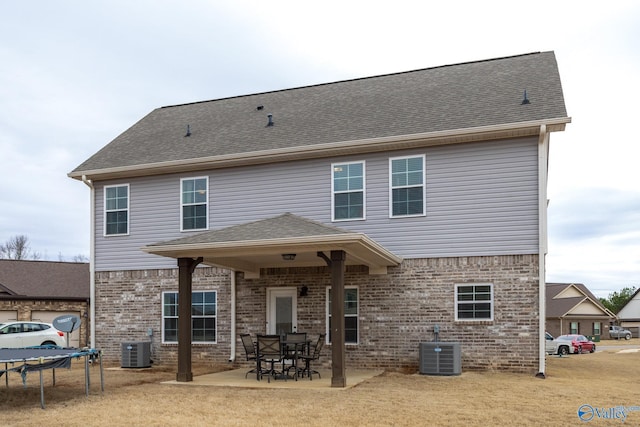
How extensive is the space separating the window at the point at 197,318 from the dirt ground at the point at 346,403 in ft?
9.32

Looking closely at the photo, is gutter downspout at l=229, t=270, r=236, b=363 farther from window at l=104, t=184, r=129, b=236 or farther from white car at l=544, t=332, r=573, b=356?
white car at l=544, t=332, r=573, b=356

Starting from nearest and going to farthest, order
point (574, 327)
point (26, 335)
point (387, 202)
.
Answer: point (387, 202), point (26, 335), point (574, 327)

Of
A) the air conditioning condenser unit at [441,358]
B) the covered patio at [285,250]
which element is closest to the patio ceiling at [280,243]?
the covered patio at [285,250]

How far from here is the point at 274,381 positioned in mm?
12641

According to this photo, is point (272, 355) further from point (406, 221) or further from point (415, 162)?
point (415, 162)

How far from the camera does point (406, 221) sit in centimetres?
1449

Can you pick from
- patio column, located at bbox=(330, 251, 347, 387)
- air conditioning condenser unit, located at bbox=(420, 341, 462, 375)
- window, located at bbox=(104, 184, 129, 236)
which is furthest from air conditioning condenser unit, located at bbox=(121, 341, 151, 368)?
air conditioning condenser unit, located at bbox=(420, 341, 462, 375)

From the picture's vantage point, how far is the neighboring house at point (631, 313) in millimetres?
59156

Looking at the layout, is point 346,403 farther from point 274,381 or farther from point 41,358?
point 41,358

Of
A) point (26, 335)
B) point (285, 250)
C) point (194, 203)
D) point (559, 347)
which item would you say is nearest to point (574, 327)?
point (559, 347)

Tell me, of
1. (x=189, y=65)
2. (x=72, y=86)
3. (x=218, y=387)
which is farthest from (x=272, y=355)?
(x=72, y=86)

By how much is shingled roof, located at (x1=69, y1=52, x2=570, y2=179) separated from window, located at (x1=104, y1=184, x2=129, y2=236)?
0.51 metres

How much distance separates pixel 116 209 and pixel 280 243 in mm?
7242

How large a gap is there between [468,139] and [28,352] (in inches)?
382
